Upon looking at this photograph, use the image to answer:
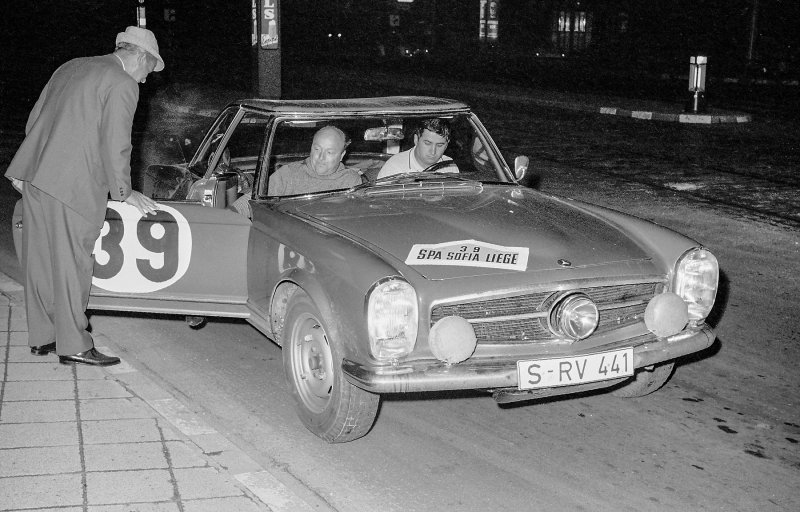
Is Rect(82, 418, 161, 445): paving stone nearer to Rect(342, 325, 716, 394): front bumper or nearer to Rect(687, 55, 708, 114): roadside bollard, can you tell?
Rect(342, 325, 716, 394): front bumper

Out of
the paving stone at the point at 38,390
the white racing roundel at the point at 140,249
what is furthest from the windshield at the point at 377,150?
the paving stone at the point at 38,390

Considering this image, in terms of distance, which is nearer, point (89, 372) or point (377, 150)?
point (89, 372)

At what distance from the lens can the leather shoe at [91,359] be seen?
17.9 feet

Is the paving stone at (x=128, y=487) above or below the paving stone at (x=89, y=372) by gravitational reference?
above

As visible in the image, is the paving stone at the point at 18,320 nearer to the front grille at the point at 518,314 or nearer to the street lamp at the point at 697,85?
the front grille at the point at 518,314

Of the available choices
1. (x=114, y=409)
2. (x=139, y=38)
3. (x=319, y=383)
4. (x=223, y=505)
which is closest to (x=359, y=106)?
(x=139, y=38)

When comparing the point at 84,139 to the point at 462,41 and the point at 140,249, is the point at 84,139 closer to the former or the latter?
the point at 140,249

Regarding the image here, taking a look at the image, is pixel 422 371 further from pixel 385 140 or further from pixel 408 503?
pixel 385 140

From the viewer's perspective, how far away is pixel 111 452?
428 cm

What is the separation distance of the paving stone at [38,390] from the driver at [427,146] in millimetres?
2148

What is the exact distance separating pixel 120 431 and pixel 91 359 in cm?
107

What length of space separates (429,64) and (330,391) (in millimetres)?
39657

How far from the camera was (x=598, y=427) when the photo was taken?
493cm

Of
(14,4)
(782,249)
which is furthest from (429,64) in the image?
(782,249)
